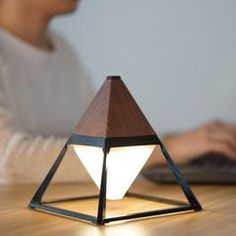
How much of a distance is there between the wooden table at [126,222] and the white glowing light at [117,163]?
42 millimetres

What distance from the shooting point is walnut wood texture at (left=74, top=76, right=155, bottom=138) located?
2.33 ft

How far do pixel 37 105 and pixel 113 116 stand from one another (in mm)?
904

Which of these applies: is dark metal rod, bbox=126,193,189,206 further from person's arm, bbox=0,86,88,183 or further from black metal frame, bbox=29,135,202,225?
person's arm, bbox=0,86,88,183

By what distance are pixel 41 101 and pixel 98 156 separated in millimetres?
912

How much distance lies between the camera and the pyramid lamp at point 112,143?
2.30 ft

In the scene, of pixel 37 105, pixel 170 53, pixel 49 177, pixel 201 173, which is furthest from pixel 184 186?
pixel 170 53

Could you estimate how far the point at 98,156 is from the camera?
73cm

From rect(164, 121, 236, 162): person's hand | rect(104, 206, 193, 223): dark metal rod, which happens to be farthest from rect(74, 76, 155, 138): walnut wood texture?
rect(164, 121, 236, 162): person's hand

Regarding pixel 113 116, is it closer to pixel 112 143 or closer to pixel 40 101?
pixel 112 143

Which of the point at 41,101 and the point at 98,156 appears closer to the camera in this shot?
the point at 98,156

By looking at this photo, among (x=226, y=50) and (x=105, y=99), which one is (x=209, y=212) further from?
(x=226, y=50)

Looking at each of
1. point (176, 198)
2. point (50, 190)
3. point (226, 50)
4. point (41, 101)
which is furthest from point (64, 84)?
point (176, 198)

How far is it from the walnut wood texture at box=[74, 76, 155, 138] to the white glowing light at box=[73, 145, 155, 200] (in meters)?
0.02

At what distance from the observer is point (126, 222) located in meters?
0.70
